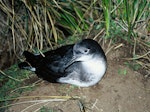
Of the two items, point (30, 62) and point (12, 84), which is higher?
point (30, 62)

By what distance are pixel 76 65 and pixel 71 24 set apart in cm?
122

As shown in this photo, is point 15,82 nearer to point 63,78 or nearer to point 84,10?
point 63,78

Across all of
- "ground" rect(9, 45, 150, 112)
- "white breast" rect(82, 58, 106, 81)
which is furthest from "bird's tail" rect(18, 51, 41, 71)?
"white breast" rect(82, 58, 106, 81)

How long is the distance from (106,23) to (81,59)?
795 mm

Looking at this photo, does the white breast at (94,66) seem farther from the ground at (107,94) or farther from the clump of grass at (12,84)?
the clump of grass at (12,84)

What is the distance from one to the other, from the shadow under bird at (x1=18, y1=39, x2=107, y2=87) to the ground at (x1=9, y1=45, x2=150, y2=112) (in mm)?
126

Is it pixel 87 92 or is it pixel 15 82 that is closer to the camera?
pixel 87 92

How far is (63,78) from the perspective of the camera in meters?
3.87

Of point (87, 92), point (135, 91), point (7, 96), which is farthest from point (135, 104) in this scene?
point (7, 96)

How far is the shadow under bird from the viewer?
3.61 metres

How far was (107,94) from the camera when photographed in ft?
12.7

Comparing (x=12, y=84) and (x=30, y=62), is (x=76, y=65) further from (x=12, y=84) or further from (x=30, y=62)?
(x=12, y=84)

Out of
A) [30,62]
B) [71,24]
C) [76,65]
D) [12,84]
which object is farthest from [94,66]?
[71,24]

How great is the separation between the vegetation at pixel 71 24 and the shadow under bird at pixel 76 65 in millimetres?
466
